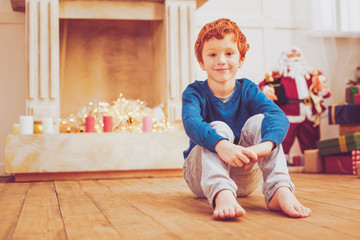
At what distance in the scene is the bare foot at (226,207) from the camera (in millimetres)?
946

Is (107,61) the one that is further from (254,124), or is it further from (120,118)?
(254,124)

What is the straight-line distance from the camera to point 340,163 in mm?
2643

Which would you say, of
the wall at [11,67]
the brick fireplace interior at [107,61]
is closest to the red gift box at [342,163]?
the brick fireplace interior at [107,61]

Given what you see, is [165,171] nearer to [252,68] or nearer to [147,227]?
[252,68]

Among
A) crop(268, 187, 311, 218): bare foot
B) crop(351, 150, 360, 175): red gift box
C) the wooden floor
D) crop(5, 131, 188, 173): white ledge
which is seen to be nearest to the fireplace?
crop(5, 131, 188, 173): white ledge

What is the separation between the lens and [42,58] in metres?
2.65

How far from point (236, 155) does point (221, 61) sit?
314 millimetres

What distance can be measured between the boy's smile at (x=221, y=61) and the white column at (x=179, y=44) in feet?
5.22

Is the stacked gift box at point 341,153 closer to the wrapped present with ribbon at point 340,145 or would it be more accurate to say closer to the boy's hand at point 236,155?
the wrapped present with ribbon at point 340,145

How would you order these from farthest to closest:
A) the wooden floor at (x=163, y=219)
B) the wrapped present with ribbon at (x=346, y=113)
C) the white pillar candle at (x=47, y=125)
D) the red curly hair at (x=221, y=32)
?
the wrapped present with ribbon at (x=346, y=113)
the white pillar candle at (x=47, y=125)
the red curly hair at (x=221, y=32)
the wooden floor at (x=163, y=219)

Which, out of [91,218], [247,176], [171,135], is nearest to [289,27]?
[171,135]

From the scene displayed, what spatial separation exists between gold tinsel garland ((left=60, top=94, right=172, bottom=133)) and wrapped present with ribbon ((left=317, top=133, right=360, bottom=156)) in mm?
1056

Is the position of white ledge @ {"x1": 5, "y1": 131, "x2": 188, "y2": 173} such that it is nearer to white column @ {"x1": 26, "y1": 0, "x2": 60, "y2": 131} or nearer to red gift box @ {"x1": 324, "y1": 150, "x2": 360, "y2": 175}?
white column @ {"x1": 26, "y1": 0, "x2": 60, "y2": 131}

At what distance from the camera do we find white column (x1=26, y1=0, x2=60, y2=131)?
104 inches
